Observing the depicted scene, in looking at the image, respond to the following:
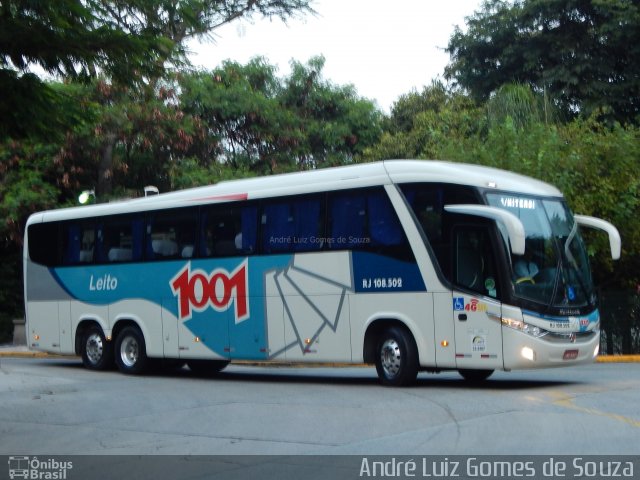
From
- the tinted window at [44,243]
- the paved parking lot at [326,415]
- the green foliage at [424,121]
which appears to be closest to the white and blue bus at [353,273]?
the paved parking lot at [326,415]

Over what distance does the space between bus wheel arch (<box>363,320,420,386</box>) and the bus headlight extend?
1659mm

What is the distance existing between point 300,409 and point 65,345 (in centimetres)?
1044

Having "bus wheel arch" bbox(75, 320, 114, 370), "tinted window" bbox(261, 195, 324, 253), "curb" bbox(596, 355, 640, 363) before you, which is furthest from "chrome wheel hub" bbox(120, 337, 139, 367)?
"curb" bbox(596, 355, 640, 363)

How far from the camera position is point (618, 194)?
2467 cm

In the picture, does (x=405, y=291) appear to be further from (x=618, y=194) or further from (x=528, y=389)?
(x=618, y=194)

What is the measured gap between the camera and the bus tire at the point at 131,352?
21.1 m

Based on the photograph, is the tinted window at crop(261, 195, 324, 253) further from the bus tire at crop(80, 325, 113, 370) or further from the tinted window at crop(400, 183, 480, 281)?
the bus tire at crop(80, 325, 113, 370)

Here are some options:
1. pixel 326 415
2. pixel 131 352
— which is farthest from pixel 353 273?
pixel 131 352

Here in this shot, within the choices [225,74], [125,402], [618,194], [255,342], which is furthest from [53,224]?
[225,74]

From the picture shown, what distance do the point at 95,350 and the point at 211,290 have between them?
4.13 m

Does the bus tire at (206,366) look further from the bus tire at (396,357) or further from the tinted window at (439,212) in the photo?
the tinted window at (439,212)

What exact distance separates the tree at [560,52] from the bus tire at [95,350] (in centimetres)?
2028

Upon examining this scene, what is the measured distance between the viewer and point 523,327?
605 inches

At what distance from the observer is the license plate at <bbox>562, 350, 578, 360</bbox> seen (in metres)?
15.6
